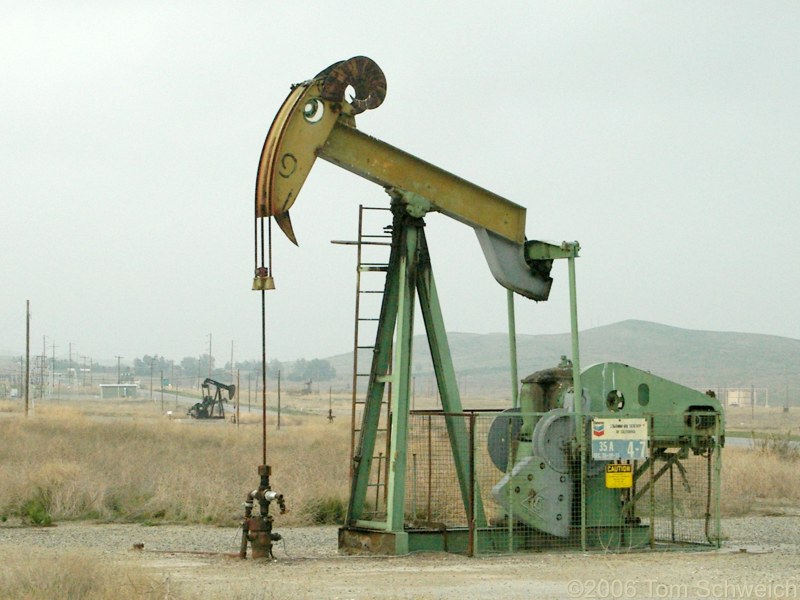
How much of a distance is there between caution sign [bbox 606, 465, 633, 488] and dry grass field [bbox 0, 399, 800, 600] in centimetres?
105

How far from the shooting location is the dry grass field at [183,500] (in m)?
Result: 9.20

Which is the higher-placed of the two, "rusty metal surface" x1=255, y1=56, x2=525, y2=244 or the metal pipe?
"rusty metal surface" x1=255, y1=56, x2=525, y2=244

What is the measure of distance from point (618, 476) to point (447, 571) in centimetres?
270

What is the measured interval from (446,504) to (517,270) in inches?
150

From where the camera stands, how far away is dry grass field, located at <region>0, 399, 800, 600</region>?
9203 millimetres

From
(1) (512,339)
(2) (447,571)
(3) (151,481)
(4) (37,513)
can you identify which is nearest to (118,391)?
(3) (151,481)

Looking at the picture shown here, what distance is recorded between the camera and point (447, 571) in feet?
36.8

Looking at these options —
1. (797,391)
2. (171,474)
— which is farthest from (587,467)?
(797,391)

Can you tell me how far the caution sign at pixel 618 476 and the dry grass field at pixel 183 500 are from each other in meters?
1.05

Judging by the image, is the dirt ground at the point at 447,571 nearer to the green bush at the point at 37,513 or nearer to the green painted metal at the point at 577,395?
the green painted metal at the point at 577,395

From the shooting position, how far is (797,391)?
155 metres

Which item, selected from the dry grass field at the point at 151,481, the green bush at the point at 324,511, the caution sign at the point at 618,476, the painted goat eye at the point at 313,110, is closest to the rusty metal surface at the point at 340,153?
the painted goat eye at the point at 313,110

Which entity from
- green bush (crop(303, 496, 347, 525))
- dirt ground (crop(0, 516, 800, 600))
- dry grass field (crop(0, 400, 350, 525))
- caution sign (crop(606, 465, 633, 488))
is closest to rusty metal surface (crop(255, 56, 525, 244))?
caution sign (crop(606, 465, 633, 488))

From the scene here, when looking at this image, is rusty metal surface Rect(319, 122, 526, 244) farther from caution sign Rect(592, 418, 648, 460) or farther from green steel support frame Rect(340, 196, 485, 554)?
caution sign Rect(592, 418, 648, 460)
